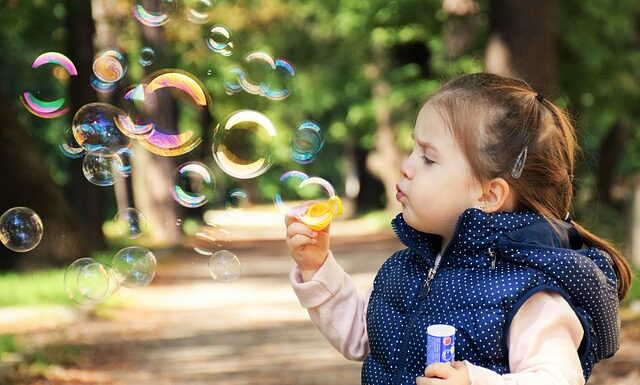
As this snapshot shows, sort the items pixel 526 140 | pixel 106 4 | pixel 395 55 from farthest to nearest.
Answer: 1. pixel 395 55
2. pixel 106 4
3. pixel 526 140

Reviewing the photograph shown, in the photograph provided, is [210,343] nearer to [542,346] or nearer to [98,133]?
[98,133]

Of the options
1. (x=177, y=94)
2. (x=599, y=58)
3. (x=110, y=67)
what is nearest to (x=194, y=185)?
(x=177, y=94)

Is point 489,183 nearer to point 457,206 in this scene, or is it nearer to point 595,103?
point 457,206

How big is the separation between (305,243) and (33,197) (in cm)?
968

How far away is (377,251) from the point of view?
1934cm

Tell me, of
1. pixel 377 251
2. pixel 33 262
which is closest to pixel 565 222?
pixel 33 262

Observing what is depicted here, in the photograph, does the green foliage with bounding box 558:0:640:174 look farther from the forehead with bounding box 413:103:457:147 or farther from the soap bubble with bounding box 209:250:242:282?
the forehead with bounding box 413:103:457:147

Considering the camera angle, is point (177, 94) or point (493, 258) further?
point (177, 94)

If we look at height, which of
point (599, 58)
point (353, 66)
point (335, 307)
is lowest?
point (353, 66)

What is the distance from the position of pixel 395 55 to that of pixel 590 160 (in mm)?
19029

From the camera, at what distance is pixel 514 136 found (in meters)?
2.45

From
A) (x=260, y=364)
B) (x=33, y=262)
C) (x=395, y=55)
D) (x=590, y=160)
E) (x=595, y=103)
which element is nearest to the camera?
(x=590, y=160)

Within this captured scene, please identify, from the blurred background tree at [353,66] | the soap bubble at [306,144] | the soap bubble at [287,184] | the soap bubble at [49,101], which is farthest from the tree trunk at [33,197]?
the soap bubble at [287,184]

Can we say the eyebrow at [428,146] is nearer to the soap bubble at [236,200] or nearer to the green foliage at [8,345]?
the soap bubble at [236,200]
